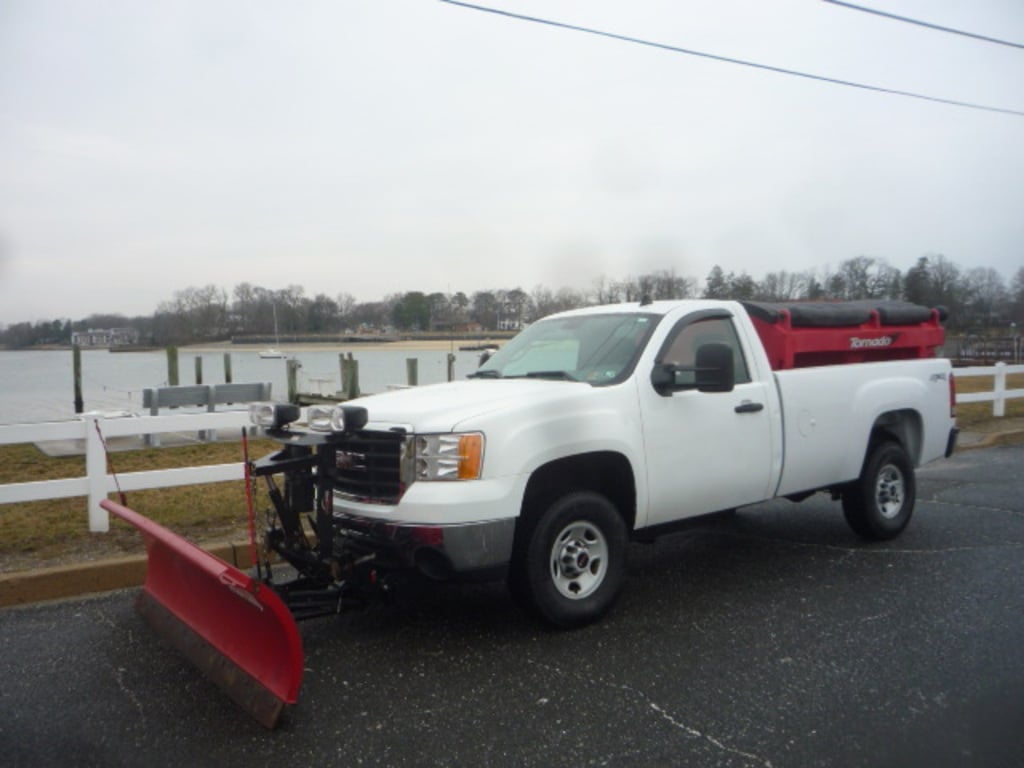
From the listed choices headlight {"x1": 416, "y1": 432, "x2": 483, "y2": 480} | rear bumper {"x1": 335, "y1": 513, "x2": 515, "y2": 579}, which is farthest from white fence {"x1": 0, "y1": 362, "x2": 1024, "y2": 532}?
headlight {"x1": 416, "y1": 432, "x2": 483, "y2": 480}

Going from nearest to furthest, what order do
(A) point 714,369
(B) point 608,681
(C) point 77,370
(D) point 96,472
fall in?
(B) point 608,681 < (A) point 714,369 < (D) point 96,472 < (C) point 77,370

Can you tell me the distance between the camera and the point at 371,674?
169 inches

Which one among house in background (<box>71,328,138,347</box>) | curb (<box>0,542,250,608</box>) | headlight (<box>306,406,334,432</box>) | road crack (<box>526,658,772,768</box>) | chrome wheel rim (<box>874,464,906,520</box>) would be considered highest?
house in background (<box>71,328,138,347</box>)

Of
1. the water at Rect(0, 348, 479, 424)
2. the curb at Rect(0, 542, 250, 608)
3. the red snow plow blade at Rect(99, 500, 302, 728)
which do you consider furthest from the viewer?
the water at Rect(0, 348, 479, 424)

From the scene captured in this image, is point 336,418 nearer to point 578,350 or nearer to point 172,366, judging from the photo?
point 578,350

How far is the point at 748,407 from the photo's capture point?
5602 millimetres

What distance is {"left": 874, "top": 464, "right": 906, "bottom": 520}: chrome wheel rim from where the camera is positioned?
678 centimetres

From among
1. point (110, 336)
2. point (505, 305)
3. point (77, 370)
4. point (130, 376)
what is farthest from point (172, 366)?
point (505, 305)

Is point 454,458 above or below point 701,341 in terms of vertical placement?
below

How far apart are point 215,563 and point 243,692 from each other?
62 cm

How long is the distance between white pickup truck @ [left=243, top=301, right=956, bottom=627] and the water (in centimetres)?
1260

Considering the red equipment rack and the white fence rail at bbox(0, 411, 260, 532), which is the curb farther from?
the red equipment rack

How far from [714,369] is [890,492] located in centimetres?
281

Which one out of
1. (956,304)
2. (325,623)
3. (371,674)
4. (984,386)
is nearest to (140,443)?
(325,623)
